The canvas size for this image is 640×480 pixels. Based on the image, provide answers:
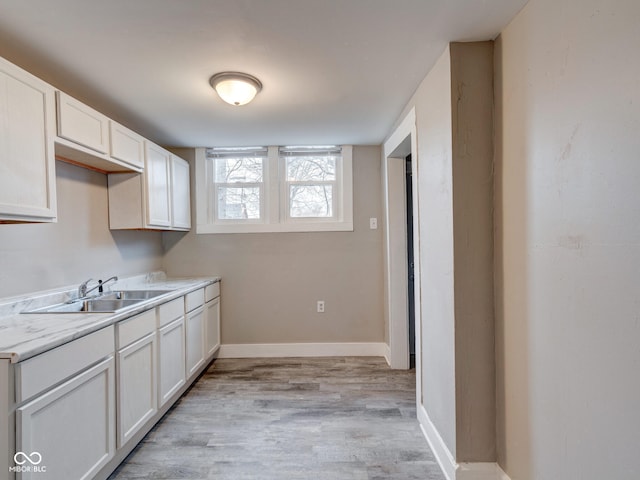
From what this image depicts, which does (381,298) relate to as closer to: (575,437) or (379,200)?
(379,200)

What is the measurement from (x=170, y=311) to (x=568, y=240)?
7.79ft

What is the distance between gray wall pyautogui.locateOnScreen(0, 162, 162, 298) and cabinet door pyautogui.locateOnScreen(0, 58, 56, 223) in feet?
1.28

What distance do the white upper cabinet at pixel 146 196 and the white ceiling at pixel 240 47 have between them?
1.36 feet

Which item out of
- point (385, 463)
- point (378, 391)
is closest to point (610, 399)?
point (385, 463)

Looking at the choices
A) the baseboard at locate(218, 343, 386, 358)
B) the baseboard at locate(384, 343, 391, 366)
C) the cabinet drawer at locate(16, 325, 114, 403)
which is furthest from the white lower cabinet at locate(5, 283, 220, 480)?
the baseboard at locate(384, 343, 391, 366)

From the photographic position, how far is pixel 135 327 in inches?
74.5

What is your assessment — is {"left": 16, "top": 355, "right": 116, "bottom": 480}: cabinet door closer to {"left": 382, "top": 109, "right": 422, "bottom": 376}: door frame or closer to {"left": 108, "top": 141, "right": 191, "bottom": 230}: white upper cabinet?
{"left": 108, "top": 141, "right": 191, "bottom": 230}: white upper cabinet

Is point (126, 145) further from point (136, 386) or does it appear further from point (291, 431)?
point (291, 431)

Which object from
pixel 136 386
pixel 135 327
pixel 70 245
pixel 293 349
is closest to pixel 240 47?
pixel 135 327

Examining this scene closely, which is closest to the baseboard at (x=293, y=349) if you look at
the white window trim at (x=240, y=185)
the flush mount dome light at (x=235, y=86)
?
the white window trim at (x=240, y=185)

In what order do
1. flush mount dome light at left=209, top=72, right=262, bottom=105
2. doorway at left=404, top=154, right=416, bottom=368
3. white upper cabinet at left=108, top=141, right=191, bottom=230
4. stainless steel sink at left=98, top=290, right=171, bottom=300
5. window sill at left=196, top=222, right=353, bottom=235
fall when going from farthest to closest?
window sill at left=196, top=222, right=353, bottom=235 → doorway at left=404, top=154, right=416, bottom=368 → white upper cabinet at left=108, top=141, right=191, bottom=230 → stainless steel sink at left=98, top=290, right=171, bottom=300 → flush mount dome light at left=209, top=72, right=262, bottom=105

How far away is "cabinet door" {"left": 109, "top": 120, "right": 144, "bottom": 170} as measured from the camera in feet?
7.18

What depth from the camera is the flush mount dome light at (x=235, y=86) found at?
1901mm

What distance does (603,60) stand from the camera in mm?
999
